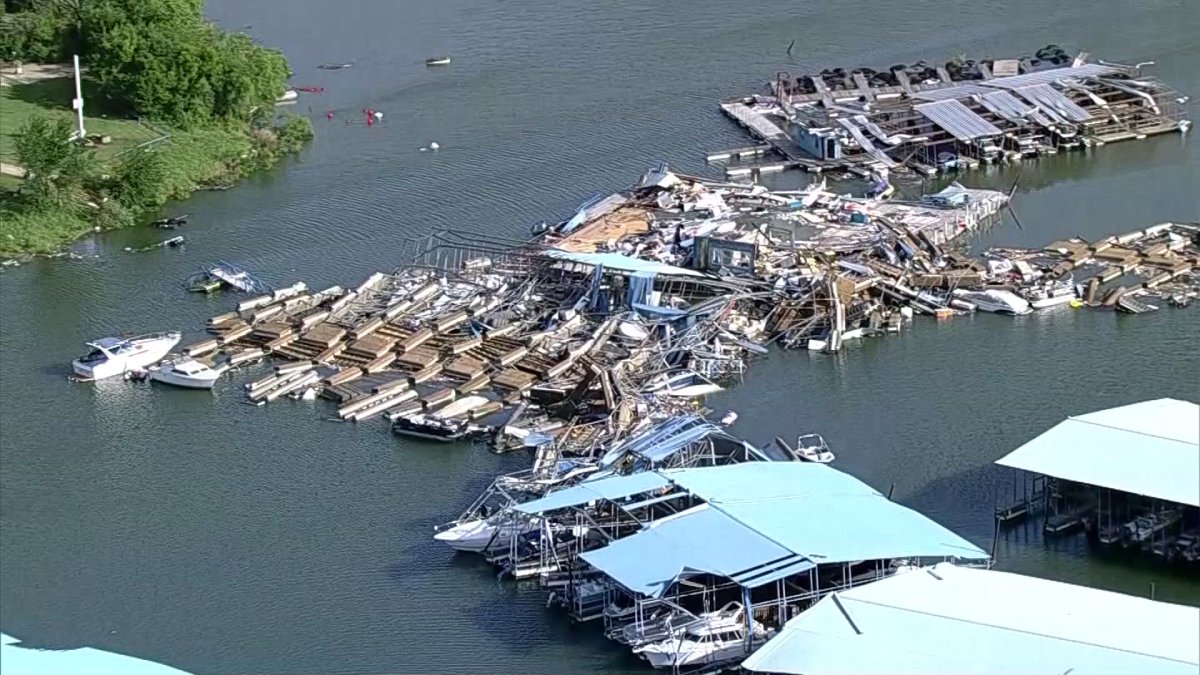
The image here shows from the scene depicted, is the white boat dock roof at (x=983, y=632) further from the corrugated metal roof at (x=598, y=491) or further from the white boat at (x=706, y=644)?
the corrugated metal roof at (x=598, y=491)

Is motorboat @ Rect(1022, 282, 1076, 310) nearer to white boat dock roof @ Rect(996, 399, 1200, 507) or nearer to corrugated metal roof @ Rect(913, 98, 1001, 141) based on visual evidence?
white boat dock roof @ Rect(996, 399, 1200, 507)

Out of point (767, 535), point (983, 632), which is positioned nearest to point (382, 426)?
point (767, 535)

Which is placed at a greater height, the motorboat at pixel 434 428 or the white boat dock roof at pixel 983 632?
the motorboat at pixel 434 428

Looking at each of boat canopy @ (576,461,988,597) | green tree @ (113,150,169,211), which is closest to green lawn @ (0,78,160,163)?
green tree @ (113,150,169,211)

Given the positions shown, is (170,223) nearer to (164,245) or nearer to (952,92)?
(164,245)

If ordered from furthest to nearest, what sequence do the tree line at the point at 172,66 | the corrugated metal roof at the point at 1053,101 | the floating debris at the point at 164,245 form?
the tree line at the point at 172,66, the corrugated metal roof at the point at 1053,101, the floating debris at the point at 164,245

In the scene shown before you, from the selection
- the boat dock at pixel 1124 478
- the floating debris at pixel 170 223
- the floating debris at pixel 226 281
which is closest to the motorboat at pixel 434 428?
the floating debris at pixel 226 281

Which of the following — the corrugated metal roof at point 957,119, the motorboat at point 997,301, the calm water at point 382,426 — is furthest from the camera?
the corrugated metal roof at point 957,119
